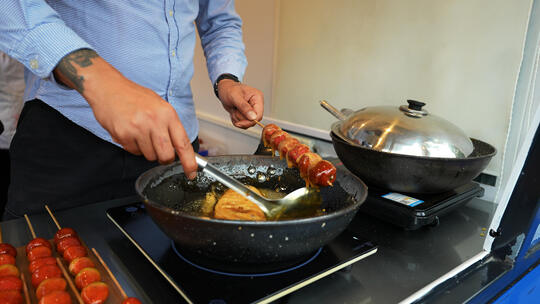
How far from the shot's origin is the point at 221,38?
194cm

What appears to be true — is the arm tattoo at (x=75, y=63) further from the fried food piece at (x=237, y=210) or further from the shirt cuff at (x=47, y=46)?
the fried food piece at (x=237, y=210)

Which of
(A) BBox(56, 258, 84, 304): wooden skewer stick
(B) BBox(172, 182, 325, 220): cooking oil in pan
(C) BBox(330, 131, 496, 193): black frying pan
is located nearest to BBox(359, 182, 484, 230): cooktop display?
(C) BBox(330, 131, 496, 193): black frying pan

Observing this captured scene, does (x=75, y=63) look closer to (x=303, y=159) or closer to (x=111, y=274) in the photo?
(x=111, y=274)

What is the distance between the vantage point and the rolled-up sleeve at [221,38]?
185 cm

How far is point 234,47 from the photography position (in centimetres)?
192

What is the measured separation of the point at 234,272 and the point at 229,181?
24cm

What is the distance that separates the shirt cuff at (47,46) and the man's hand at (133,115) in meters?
0.06

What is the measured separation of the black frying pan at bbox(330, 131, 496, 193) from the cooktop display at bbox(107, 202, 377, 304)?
356 millimetres

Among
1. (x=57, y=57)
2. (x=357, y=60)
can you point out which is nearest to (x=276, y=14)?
(x=357, y=60)

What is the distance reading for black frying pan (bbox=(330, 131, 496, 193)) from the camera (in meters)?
1.19

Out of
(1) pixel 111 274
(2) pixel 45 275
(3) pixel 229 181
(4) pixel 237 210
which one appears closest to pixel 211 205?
(4) pixel 237 210

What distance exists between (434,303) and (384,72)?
159 centimetres

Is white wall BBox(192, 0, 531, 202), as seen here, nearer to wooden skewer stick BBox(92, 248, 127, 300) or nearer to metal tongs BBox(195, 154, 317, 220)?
metal tongs BBox(195, 154, 317, 220)

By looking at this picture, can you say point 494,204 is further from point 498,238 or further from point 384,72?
point 384,72
